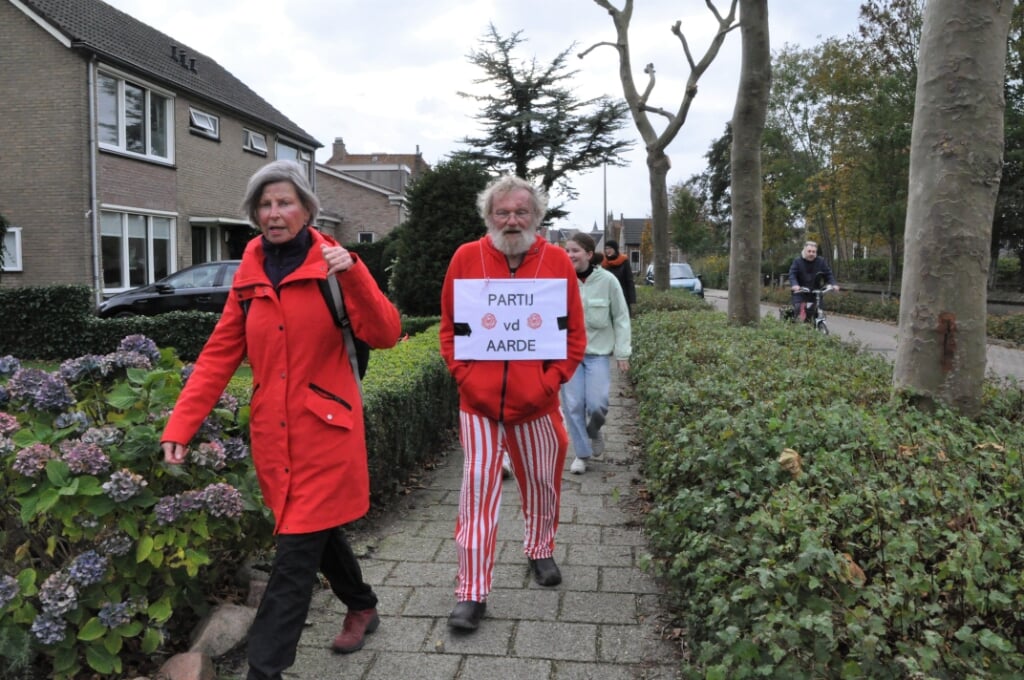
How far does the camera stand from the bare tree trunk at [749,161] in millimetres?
10297

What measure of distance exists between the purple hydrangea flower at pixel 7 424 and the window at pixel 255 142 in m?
26.1

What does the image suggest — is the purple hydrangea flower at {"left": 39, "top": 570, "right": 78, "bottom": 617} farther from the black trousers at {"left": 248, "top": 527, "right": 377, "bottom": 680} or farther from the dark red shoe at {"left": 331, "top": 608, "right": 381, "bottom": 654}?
the dark red shoe at {"left": 331, "top": 608, "right": 381, "bottom": 654}

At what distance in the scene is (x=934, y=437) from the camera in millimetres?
3680

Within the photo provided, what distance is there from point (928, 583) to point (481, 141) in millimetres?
32015

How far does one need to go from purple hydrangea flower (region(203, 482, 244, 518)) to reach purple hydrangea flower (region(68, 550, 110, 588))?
0.39m

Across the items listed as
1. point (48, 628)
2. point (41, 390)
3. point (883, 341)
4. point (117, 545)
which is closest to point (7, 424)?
point (41, 390)

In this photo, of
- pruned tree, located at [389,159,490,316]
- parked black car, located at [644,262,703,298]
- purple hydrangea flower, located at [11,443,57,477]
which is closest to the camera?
purple hydrangea flower, located at [11,443,57,477]

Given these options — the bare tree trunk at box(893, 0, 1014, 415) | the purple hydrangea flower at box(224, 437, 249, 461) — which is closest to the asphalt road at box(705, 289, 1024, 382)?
the bare tree trunk at box(893, 0, 1014, 415)

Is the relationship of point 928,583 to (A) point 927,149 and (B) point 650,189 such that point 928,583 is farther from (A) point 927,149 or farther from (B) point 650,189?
(B) point 650,189

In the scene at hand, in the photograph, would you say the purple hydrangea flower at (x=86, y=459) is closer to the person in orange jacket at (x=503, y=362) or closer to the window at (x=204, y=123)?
the person in orange jacket at (x=503, y=362)

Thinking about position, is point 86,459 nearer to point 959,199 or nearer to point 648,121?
point 959,199

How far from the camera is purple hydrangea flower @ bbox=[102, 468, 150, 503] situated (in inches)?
115

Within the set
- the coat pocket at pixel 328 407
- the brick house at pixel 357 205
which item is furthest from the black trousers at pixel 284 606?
the brick house at pixel 357 205

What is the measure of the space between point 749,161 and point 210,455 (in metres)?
8.61
